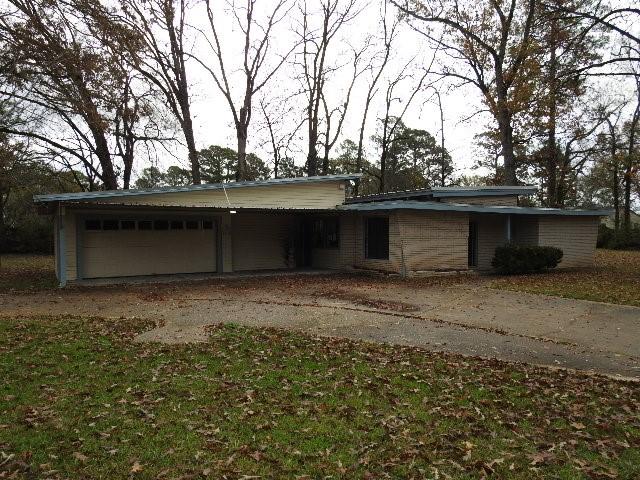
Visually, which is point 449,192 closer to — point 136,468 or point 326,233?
point 326,233

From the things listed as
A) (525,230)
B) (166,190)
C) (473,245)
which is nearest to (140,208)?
(166,190)

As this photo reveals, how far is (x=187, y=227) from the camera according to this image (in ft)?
60.5

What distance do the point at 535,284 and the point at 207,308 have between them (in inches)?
387

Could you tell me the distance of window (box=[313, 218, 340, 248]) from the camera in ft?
66.5

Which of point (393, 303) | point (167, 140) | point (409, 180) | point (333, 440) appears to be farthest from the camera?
point (409, 180)

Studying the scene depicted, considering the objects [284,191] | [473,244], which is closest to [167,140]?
[284,191]

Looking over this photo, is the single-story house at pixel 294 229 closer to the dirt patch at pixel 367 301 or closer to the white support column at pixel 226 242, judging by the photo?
the white support column at pixel 226 242

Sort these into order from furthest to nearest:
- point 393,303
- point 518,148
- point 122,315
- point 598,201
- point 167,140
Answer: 1. point 598,201
2. point 518,148
3. point 167,140
4. point 393,303
5. point 122,315

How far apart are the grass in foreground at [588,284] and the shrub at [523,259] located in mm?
473

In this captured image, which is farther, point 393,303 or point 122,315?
point 393,303

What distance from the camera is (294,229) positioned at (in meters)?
21.2

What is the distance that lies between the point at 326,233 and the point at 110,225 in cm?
830

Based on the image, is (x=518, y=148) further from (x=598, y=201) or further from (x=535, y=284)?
(x=535, y=284)

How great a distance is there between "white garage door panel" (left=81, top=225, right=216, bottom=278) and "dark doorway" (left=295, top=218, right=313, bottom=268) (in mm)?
3898
